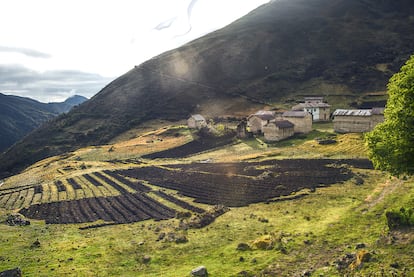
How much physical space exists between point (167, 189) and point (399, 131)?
3869 cm

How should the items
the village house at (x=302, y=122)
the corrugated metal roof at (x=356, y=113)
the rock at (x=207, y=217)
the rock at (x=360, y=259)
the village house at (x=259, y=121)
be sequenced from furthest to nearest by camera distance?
the village house at (x=259, y=121)
the village house at (x=302, y=122)
the corrugated metal roof at (x=356, y=113)
the rock at (x=207, y=217)
the rock at (x=360, y=259)

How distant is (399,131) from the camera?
27.8 m

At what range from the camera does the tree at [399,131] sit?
2723cm

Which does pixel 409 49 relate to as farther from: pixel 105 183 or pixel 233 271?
pixel 233 271

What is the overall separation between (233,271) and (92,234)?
1846 centimetres

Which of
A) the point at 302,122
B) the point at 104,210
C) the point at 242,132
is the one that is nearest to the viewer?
the point at 104,210

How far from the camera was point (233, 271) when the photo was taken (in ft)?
81.9

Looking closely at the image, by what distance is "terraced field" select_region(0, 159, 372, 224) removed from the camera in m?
46.3

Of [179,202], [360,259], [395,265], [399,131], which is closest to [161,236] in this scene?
[179,202]

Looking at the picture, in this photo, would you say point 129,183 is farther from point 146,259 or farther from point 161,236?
point 146,259

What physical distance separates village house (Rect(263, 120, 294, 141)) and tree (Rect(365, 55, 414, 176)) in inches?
2454

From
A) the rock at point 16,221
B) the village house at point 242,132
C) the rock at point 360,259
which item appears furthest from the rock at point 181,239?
the village house at point 242,132

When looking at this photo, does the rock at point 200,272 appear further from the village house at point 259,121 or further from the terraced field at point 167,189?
the village house at point 259,121

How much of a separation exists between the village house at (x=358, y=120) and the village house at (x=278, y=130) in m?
11.8
